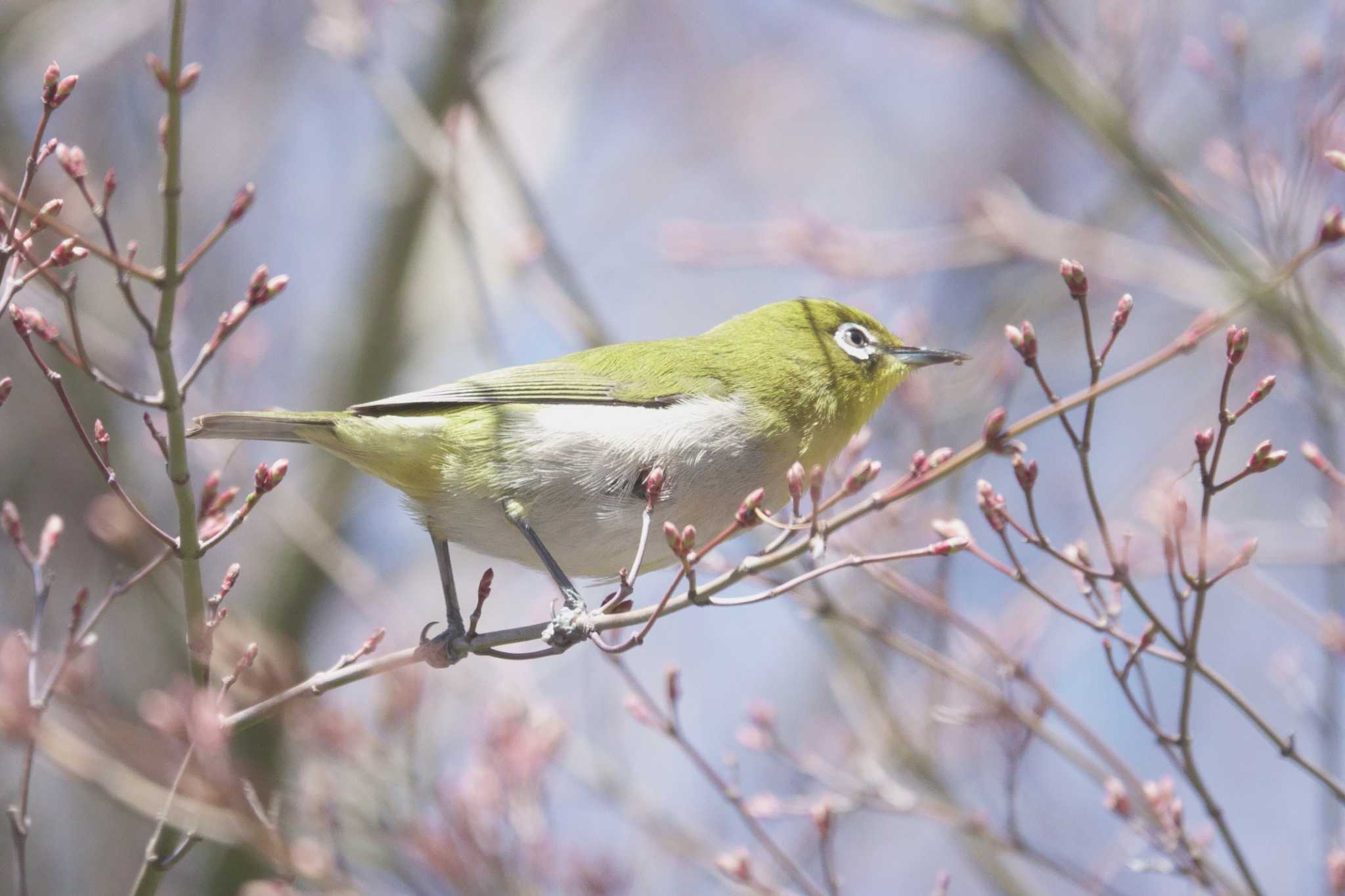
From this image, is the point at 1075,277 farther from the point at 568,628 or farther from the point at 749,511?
the point at 568,628

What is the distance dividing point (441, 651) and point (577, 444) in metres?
0.87

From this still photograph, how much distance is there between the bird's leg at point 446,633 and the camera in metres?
3.76

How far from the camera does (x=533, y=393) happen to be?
4594 millimetres

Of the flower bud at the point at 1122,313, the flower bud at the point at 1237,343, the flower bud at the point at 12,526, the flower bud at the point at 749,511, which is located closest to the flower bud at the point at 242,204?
the flower bud at the point at 12,526

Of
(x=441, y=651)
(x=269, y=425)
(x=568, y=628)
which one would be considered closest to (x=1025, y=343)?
(x=568, y=628)

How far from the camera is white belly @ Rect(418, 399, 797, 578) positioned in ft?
13.8

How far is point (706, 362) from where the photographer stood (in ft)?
15.6

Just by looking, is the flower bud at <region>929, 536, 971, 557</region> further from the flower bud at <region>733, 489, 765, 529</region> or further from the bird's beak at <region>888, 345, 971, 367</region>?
the bird's beak at <region>888, 345, 971, 367</region>

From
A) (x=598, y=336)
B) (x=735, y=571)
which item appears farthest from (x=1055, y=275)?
(x=735, y=571)

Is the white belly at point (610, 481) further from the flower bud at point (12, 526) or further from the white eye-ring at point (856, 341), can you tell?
the flower bud at point (12, 526)

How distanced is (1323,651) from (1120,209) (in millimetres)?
4709

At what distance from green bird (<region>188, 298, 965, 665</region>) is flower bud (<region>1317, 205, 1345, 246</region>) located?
199cm

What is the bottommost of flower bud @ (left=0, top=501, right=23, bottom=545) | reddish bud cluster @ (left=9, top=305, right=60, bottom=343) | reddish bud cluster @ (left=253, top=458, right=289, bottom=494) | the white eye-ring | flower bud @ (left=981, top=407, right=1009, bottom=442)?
flower bud @ (left=0, top=501, right=23, bottom=545)

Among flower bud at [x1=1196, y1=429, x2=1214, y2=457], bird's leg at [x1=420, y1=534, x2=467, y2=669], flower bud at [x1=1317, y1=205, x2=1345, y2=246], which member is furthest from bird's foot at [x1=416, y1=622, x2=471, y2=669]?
flower bud at [x1=1317, y1=205, x2=1345, y2=246]
